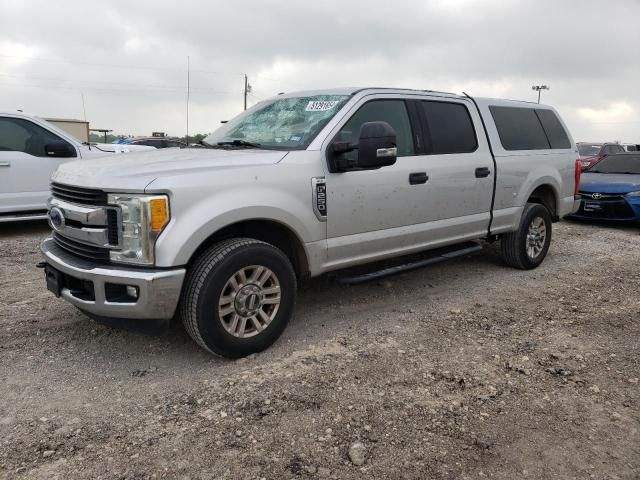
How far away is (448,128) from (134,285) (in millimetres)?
3219

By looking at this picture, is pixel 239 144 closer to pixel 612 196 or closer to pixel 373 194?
pixel 373 194

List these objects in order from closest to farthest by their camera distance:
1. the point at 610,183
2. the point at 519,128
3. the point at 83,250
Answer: the point at 83,250 < the point at 519,128 < the point at 610,183

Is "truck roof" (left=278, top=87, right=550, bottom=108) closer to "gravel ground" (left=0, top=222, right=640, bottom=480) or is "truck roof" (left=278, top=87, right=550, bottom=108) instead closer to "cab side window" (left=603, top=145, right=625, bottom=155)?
"gravel ground" (left=0, top=222, right=640, bottom=480)

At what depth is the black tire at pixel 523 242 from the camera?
19.3 feet

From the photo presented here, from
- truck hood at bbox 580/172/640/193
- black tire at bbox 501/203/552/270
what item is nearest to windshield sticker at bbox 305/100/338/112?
black tire at bbox 501/203/552/270

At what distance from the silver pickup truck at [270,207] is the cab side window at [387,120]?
1 cm

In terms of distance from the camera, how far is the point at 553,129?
6371mm

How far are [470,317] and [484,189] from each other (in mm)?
1388

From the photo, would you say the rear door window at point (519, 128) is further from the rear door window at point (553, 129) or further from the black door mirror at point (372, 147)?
the black door mirror at point (372, 147)

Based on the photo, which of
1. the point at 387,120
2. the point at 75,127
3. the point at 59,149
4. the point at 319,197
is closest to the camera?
the point at 319,197

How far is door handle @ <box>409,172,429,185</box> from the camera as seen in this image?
14.5 ft

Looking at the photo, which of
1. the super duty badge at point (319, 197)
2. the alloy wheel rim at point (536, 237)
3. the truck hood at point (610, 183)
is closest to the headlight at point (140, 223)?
the super duty badge at point (319, 197)

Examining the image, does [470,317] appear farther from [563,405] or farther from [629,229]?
[629,229]

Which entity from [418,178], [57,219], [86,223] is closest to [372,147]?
[418,178]
